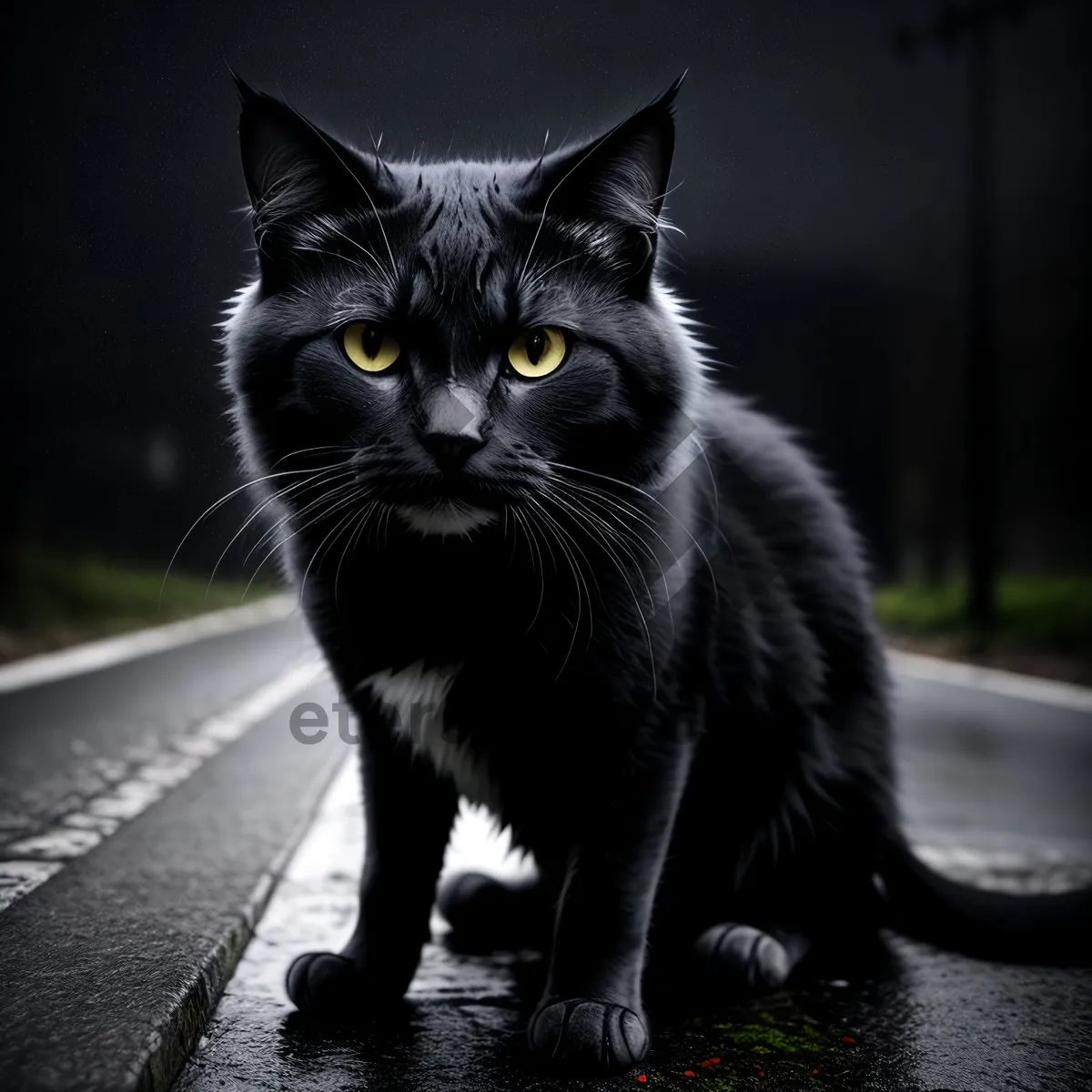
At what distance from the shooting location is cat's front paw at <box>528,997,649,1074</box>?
1.48 metres

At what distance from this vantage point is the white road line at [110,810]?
2074 millimetres

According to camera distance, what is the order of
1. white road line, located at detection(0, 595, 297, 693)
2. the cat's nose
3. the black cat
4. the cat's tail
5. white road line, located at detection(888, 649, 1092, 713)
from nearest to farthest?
the cat's nose
the black cat
the cat's tail
white road line, located at detection(0, 595, 297, 693)
white road line, located at detection(888, 649, 1092, 713)

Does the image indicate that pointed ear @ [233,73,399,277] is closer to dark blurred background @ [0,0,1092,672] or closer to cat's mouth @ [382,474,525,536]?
dark blurred background @ [0,0,1092,672]

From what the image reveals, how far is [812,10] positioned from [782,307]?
0.49 meters

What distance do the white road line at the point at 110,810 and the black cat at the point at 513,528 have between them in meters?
0.34

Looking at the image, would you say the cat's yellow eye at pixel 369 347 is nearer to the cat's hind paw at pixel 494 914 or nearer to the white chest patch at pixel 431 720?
the white chest patch at pixel 431 720

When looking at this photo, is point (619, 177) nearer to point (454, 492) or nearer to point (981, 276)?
point (454, 492)

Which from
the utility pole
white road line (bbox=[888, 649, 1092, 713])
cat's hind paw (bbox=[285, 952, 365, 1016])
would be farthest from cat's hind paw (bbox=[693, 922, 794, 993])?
the utility pole

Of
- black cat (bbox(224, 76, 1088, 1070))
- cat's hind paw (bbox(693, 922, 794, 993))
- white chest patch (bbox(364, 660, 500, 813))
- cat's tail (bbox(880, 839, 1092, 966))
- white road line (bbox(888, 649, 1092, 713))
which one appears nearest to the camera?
black cat (bbox(224, 76, 1088, 1070))

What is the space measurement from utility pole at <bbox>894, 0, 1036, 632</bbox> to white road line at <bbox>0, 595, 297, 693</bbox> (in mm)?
6876

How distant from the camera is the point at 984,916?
2.04 metres

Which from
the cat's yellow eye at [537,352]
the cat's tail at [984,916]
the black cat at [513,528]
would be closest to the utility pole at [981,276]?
the cat's tail at [984,916]

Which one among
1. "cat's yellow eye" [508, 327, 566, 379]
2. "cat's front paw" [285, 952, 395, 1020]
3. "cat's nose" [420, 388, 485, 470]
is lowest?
"cat's front paw" [285, 952, 395, 1020]

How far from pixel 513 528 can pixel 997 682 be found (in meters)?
7.12
